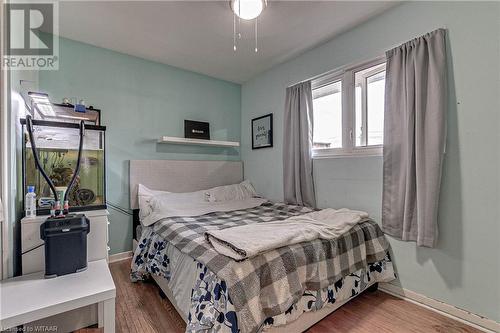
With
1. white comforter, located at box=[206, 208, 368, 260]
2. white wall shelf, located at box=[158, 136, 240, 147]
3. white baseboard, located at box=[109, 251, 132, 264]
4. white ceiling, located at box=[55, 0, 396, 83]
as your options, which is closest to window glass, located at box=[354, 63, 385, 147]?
white ceiling, located at box=[55, 0, 396, 83]

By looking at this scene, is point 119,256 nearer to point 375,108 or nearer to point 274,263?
point 274,263

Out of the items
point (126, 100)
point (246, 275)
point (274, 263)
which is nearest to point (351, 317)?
point (274, 263)

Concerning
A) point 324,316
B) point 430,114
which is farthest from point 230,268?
point 430,114

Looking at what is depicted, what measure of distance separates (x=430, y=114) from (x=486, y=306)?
54.1 inches

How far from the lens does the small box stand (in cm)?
328

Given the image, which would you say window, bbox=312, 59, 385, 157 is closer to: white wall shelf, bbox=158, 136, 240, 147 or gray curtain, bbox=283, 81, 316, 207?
gray curtain, bbox=283, 81, 316, 207

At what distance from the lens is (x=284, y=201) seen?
300 cm

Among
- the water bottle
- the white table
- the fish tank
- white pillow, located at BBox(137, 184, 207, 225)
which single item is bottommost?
the white table

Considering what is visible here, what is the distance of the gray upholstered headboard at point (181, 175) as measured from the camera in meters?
2.87

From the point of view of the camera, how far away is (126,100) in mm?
2855

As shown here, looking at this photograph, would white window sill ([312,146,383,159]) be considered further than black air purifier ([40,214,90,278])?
Yes

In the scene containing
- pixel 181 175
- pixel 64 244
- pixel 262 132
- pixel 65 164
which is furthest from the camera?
pixel 262 132

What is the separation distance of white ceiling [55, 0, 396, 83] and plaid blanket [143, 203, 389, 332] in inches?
73.9

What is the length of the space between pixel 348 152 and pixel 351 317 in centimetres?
147
